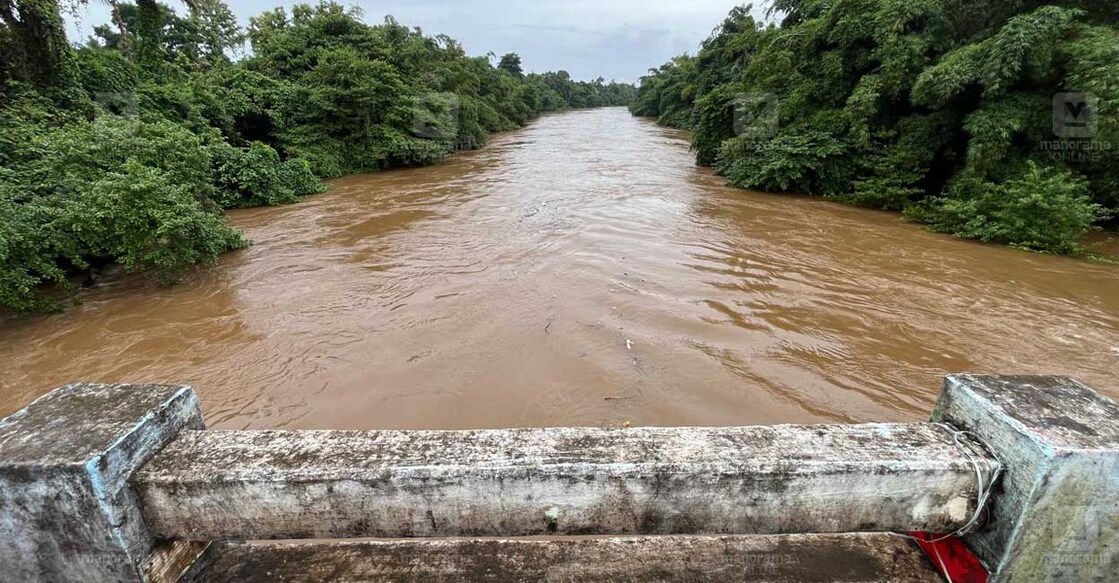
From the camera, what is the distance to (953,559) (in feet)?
5.05

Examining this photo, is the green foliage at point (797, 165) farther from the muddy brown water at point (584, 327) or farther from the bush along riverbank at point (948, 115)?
the muddy brown water at point (584, 327)

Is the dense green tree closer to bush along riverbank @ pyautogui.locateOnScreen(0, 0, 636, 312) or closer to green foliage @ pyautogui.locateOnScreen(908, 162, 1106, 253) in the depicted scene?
bush along riverbank @ pyautogui.locateOnScreen(0, 0, 636, 312)

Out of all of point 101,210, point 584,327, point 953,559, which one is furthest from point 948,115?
point 101,210

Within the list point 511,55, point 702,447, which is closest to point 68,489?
point 702,447

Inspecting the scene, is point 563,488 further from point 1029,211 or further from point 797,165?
point 797,165

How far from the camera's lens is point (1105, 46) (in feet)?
22.7

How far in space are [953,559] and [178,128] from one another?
1039cm

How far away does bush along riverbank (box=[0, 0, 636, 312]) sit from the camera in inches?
224

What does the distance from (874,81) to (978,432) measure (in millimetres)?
10726

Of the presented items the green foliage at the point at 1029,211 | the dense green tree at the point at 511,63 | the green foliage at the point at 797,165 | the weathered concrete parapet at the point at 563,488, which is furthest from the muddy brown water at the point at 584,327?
the dense green tree at the point at 511,63

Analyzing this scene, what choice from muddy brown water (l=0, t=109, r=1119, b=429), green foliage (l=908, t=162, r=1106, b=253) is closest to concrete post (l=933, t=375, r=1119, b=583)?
muddy brown water (l=0, t=109, r=1119, b=429)

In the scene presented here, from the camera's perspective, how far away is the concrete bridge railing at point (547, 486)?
134cm

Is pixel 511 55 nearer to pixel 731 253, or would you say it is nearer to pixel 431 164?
pixel 431 164

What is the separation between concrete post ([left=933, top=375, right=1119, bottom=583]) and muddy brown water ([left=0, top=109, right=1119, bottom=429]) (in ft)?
6.81
